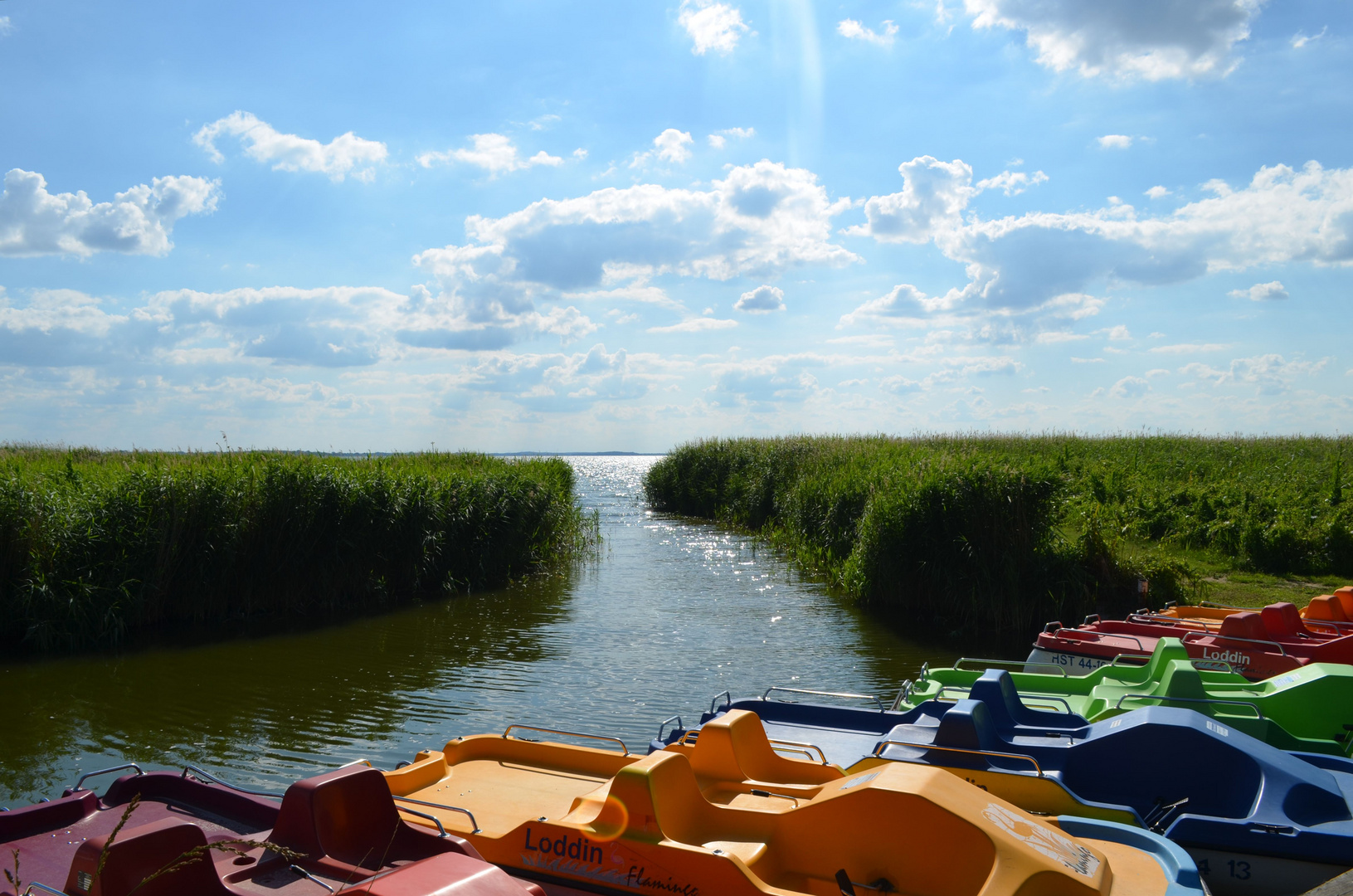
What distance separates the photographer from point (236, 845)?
13.3 feet

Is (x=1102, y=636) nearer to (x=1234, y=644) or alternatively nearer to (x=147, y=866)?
(x=1234, y=644)

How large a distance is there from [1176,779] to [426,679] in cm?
928

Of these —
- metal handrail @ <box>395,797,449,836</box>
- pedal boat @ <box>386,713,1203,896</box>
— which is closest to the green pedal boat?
pedal boat @ <box>386,713,1203,896</box>

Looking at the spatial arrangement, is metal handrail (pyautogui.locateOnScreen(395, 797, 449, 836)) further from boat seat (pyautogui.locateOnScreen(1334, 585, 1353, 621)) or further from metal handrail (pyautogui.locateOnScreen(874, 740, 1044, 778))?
boat seat (pyautogui.locateOnScreen(1334, 585, 1353, 621))

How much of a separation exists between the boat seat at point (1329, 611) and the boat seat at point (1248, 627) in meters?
1.95

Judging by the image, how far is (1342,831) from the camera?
512cm

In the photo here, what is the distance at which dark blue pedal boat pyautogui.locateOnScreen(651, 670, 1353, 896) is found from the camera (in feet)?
16.9

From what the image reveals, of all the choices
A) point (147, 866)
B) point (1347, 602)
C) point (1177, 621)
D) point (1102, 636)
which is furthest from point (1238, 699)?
point (147, 866)

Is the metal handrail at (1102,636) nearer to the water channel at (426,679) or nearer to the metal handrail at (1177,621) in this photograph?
the metal handrail at (1177,621)

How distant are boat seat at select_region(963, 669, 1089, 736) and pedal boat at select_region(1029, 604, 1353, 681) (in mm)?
3078

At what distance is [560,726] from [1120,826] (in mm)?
6289

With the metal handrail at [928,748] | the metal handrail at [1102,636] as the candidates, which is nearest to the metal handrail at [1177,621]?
the metal handrail at [1102,636]

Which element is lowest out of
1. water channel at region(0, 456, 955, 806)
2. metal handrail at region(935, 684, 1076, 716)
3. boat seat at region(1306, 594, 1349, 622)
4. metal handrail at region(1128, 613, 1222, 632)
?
water channel at region(0, 456, 955, 806)

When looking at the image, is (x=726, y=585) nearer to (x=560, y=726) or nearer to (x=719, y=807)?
(x=560, y=726)
